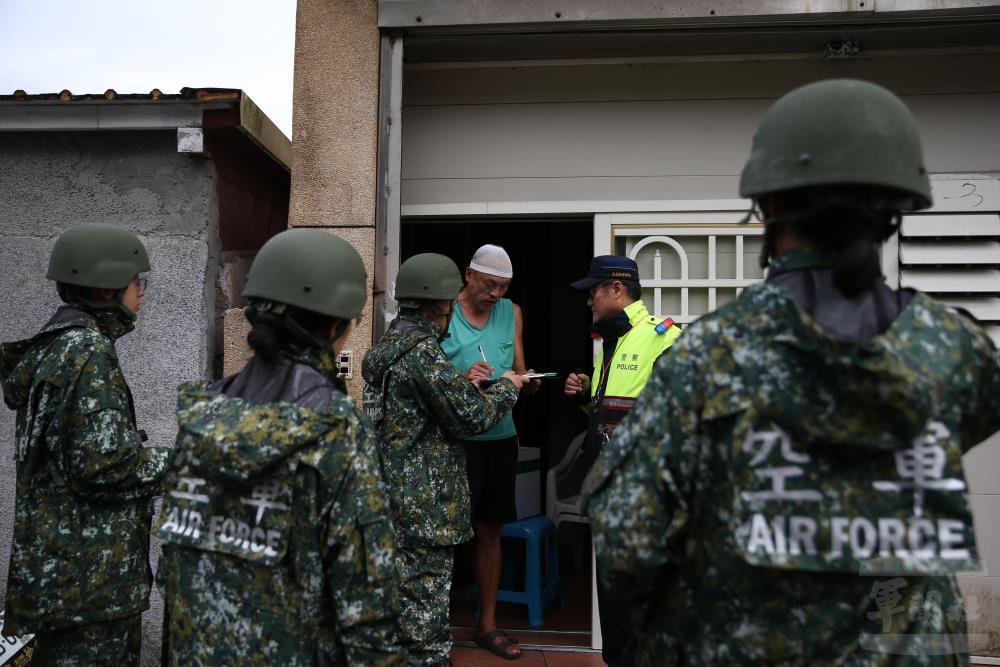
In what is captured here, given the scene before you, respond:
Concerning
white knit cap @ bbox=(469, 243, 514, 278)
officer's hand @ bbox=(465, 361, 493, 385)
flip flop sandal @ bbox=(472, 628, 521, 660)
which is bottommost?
flip flop sandal @ bbox=(472, 628, 521, 660)

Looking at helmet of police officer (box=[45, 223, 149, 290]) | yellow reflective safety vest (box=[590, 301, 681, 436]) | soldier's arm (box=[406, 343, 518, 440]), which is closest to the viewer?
helmet of police officer (box=[45, 223, 149, 290])

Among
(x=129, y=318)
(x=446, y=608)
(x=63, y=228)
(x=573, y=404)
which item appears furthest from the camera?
(x=573, y=404)

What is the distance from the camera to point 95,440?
8.63 feet

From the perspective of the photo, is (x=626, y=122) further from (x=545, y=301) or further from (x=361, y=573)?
(x=361, y=573)

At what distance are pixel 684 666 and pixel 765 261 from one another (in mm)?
783

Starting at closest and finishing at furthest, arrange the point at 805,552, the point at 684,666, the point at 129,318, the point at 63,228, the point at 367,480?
the point at 805,552 → the point at 684,666 → the point at 367,480 → the point at 129,318 → the point at 63,228

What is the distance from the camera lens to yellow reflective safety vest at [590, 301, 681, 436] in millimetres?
3723

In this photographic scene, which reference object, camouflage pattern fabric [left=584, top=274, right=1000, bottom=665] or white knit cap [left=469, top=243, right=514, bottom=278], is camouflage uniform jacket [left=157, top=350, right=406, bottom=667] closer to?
camouflage pattern fabric [left=584, top=274, right=1000, bottom=665]

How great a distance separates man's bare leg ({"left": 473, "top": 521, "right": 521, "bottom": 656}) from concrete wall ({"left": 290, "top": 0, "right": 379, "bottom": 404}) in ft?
3.29

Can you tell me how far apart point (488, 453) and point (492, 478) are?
14 centimetres

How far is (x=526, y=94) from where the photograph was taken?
15.2 feet

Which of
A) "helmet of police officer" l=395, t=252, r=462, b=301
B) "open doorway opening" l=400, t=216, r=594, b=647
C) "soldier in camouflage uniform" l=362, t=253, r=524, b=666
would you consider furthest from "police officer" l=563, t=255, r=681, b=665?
"open doorway opening" l=400, t=216, r=594, b=647

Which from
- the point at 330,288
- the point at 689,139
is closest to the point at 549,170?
the point at 689,139

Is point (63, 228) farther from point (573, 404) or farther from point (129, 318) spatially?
point (573, 404)
